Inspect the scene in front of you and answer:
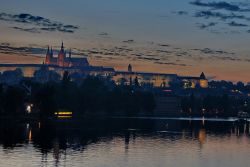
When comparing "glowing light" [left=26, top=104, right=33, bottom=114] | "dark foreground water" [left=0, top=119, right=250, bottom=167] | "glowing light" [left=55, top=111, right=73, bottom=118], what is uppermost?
"glowing light" [left=26, top=104, right=33, bottom=114]

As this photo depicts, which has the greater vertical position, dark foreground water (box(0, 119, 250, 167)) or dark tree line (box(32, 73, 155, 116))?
dark tree line (box(32, 73, 155, 116))

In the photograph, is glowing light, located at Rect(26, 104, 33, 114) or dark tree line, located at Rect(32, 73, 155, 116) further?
glowing light, located at Rect(26, 104, 33, 114)

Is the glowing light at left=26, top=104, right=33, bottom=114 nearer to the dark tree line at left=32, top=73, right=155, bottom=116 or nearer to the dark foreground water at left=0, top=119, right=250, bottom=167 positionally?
the dark tree line at left=32, top=73, right=155, bottom=116

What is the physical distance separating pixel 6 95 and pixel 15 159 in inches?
2298

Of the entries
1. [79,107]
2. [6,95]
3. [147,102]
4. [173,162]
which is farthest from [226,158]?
[147,102]

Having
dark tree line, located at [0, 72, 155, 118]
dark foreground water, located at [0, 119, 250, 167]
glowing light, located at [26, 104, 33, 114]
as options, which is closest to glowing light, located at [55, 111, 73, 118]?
dark tree line, located at [0, 72, 155, 118]

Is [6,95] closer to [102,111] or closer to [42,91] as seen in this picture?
[42,91]

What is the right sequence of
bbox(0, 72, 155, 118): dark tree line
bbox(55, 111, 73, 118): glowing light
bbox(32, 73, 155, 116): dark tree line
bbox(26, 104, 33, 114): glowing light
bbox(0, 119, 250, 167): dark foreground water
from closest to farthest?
bbox(0, 119, 250, 167): dark foreground water → bbox(0, 72, 155, 118): dark tree line → bbox(32, 73, 155, 116): dark tree line → bbox(26, 104, 33, 114): glowing light → bbox(55, 111, 73, 118): glowing light

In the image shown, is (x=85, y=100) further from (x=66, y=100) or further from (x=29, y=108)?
(x=29, y=108)

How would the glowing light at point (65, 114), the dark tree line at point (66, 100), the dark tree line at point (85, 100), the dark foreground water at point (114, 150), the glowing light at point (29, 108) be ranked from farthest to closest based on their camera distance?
the glowing light at point (65, 114)
the glowing light at point (29, 108)
the dark tree line at point (85, 100)
the dark tree line at point (66, 100)
the dark foreground water at point (114, 150)

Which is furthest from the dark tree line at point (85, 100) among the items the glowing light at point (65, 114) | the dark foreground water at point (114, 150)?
the dark foreground water at point (114, 150)

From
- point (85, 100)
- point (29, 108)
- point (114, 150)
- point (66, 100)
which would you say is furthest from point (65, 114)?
point (114, 150)

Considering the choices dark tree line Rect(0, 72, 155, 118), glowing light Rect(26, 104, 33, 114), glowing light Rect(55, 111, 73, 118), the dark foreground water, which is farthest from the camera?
glowing light Rect(55, 111, 73, 118)

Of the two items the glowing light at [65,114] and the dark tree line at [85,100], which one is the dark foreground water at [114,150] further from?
the glowing light at [65,114]
